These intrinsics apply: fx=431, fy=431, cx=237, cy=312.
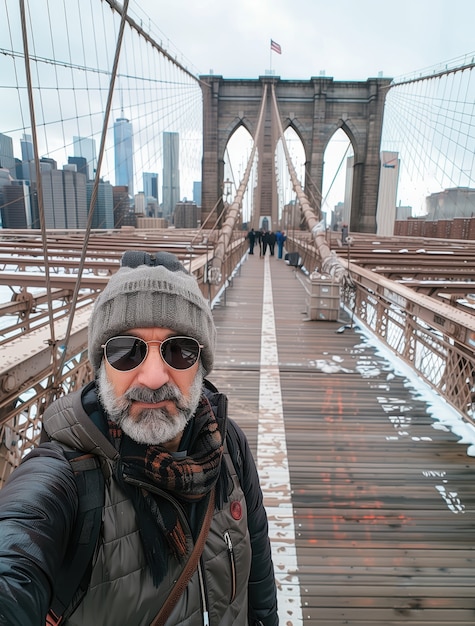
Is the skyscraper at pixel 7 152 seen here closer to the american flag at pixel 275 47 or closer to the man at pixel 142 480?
the man at pixel 142 480

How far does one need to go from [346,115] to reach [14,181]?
1205 inches

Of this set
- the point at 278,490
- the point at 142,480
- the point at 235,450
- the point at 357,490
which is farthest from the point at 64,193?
the point at 142,480

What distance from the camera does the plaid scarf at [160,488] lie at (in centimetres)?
82

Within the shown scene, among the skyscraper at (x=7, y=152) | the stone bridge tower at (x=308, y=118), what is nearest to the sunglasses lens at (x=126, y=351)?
the skyscraper at (x=7, y=152)

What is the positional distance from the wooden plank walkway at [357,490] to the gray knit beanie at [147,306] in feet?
4.18

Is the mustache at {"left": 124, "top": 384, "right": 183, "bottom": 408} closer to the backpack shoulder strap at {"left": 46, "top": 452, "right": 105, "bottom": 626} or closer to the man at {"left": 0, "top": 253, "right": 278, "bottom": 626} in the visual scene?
the man at {"left": 0, "top": 253, "right": 278, "bottom": 626}

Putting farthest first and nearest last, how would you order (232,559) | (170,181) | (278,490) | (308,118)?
1. (308,118)
2. (170,181)
3. (278,490)
4. (232,559)

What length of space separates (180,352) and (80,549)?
42 cm

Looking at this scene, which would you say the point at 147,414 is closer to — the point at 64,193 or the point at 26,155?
the point at 26,155

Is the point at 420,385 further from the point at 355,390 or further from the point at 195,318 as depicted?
the point at 195,318

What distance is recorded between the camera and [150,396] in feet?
2.93

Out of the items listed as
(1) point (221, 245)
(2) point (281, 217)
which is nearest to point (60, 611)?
(1) point (221, 245)

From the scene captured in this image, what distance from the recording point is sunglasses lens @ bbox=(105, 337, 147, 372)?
923mm

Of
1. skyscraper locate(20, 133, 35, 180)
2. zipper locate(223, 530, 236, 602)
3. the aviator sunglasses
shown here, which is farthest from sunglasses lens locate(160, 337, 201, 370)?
skyscraper locate(20, 133, 35, 180)
